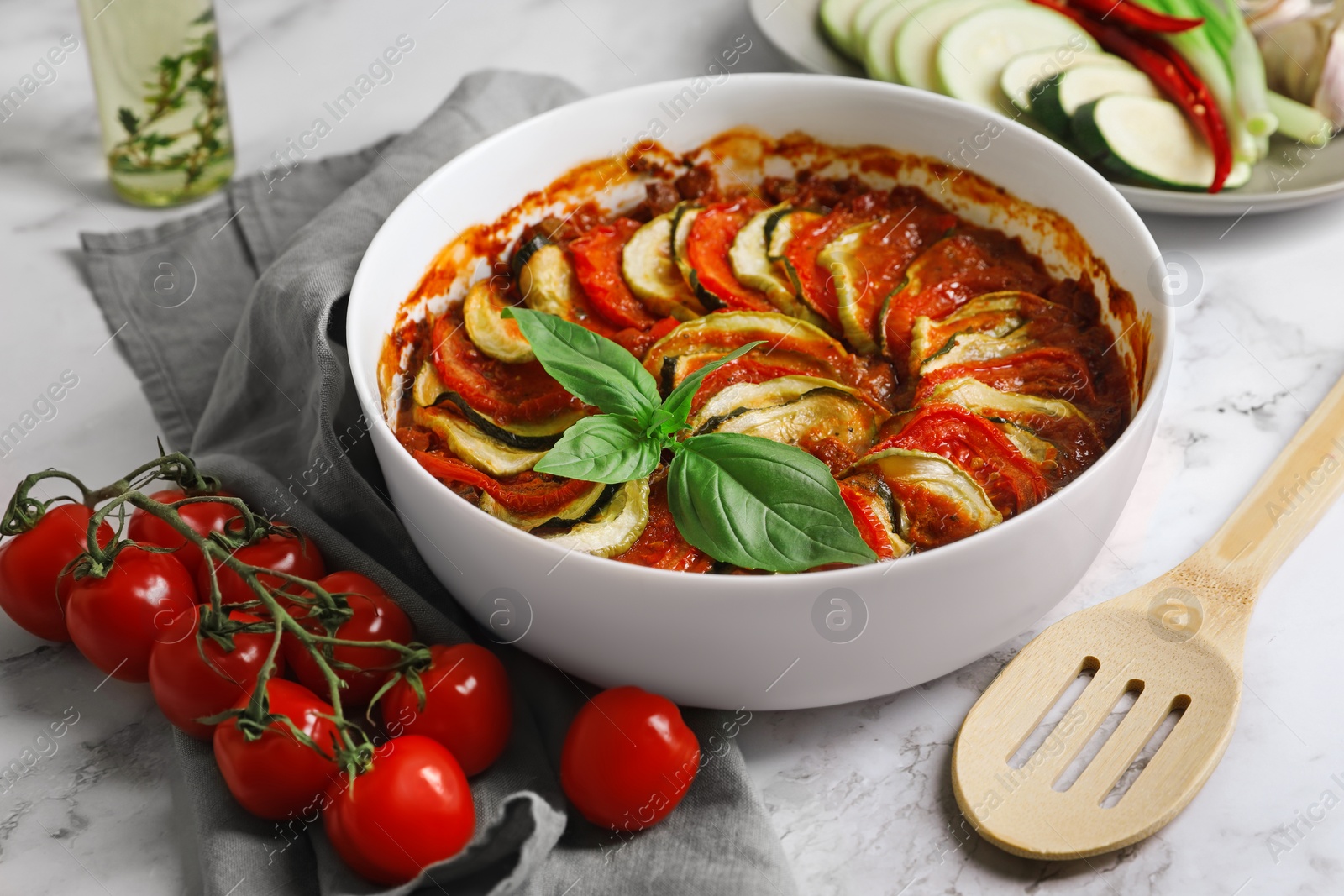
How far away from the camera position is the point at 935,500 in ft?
7.32

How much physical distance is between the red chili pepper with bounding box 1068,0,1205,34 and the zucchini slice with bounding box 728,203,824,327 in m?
1.33

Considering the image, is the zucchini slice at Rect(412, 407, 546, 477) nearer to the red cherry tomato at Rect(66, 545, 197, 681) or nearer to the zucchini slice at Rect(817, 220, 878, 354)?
the red cherry tomato at Rect(66, 545, 197, 681)

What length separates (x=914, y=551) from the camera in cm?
222

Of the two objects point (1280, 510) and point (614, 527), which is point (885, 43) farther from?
point (614, 527)

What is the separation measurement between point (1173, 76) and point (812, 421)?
1704mm

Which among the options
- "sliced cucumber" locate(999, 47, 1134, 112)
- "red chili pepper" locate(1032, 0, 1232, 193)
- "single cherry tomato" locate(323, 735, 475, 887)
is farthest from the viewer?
"sliced cucumber" locate(999, 47, 1134, 112)

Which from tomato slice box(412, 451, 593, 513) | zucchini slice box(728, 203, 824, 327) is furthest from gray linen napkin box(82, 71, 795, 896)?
zucchini slice box(728, 203, 824, 327)

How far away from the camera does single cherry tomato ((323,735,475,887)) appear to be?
192cm

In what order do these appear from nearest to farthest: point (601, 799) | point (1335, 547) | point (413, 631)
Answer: point (601, 799)
point (413, 631)
point (1335, 547)

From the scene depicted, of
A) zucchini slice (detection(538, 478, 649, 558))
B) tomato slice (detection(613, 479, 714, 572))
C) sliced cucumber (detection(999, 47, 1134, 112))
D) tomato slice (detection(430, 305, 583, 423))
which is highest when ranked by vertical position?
sliced cucumber (detection(999, 47, 1134, 112))

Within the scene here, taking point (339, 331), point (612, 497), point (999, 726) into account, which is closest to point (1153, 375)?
point (999, 726)

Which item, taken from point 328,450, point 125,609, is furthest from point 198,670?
point 328,450

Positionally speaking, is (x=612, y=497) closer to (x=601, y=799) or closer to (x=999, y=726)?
(x=601, y=799)

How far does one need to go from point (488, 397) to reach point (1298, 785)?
1.70 meters
